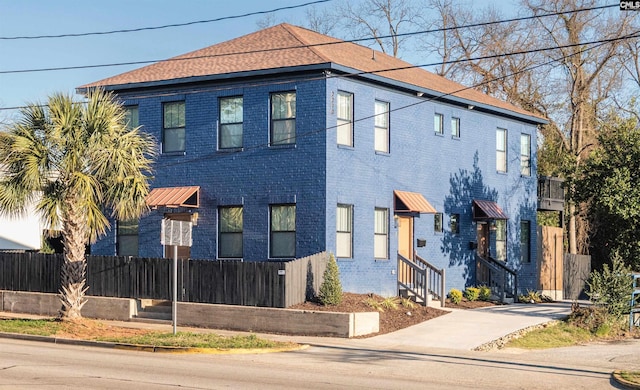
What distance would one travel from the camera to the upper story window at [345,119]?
1096 inches

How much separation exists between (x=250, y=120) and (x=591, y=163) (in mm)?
11584

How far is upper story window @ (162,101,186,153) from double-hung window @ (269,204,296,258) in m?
4.22

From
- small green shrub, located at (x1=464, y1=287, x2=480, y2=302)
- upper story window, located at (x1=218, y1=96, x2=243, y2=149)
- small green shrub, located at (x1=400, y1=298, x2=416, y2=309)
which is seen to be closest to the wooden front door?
small green shrub, located at (x1=464, y1=287, x2=480, y2=302)

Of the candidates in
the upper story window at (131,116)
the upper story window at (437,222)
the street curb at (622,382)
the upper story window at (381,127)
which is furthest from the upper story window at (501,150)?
the street curb at (622,382)

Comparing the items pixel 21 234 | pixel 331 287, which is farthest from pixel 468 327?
pixel 21 234

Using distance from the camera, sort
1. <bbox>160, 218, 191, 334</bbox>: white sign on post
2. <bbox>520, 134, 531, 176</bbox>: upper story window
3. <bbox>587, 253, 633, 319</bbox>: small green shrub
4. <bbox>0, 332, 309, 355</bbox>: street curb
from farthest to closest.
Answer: <bbox>520, 134, 531, 176</bbox>: upper story window < <bbox>587, 253, 633, 319</bbox>: small green shrub < <bbox>160, 218, 191, 334</bbox>: white sign on post < <bbox>0, 332, 309, 355</bbox>: street curb

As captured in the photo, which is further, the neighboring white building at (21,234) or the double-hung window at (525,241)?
the neighboring white building at (21,234)

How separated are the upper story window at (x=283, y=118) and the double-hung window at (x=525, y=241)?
12.9 meters

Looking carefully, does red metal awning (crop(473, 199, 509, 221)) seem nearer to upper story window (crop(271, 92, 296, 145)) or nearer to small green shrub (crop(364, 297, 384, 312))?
small green shrub (crop(364, 297, 384, 312))

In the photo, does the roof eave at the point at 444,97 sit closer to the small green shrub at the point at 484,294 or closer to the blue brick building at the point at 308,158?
the blue brick building at the point at 308,158

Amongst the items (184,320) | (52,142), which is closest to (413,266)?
(184,320)

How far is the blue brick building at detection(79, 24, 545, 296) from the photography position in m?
27.6

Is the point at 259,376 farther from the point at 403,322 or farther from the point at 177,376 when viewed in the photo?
the point at 403,322

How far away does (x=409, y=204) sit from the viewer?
2942 centimetres
